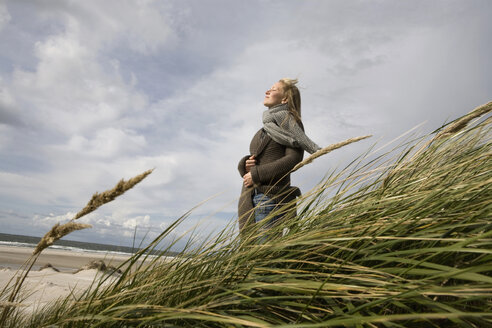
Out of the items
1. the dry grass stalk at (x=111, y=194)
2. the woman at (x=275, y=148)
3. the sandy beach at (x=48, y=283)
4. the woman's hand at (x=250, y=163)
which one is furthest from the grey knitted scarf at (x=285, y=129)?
the dry grass stalk at (x=111, y=194)

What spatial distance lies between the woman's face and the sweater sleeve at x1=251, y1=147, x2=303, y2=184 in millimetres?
632

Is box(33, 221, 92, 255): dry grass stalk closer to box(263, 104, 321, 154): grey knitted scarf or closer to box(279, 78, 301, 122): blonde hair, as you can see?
box(263, 104, 321, 154): grey knitted scarf

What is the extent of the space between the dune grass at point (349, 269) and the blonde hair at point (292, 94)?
6.37ft

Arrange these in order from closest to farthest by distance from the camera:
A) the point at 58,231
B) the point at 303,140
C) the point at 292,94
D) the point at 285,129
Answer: the point at 58,231 → the point at 303,140 → the point at 285,129 → the point at 292,94

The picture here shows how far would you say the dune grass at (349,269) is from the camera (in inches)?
32.1

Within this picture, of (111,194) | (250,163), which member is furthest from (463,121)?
(250,163)

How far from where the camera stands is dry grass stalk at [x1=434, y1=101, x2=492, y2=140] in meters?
1.44

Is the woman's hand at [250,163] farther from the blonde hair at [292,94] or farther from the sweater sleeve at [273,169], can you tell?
the blonde hair at [292,94]

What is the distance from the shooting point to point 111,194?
1.16 m

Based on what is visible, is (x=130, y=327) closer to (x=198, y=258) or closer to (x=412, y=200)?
(x=198, y=258)

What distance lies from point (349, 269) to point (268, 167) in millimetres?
1971

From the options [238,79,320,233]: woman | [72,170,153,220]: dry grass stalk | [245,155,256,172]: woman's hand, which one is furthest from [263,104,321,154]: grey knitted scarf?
[72,170,153,220]: dry grass stalk

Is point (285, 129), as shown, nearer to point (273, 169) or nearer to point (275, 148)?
point (275, 148)

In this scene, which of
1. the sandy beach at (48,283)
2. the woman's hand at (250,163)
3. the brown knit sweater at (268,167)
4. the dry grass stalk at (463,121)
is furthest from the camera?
the woman's hand at (250,163)
